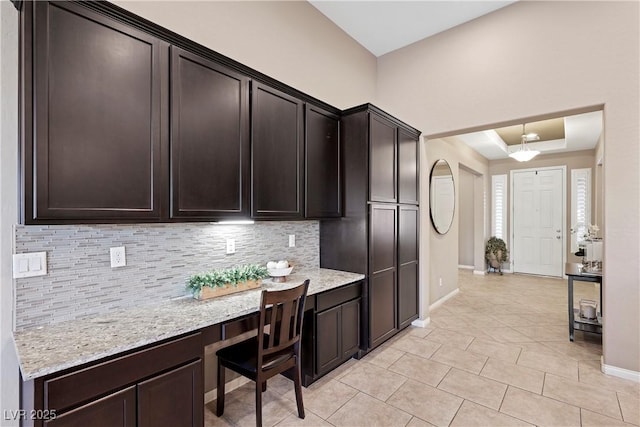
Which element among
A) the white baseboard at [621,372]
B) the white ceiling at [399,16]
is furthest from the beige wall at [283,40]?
the white baseboard at [621,372]

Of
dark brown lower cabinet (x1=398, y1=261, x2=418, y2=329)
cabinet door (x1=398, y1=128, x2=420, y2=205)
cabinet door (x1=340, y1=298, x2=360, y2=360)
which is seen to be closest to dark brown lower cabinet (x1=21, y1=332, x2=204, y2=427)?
cabinet door (x1=340, y1=298, x2=360, y2=360)

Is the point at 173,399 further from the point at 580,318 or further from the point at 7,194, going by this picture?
the point at 580,318

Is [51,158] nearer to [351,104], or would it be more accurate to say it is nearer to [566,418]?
[351,104]

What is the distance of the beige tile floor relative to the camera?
2.14 meters

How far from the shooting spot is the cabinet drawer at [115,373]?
1.23 m

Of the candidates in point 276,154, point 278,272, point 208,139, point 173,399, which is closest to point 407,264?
point 278,272

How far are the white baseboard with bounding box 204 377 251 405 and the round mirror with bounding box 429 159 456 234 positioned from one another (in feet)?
10.6

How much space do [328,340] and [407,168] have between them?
2151 mm

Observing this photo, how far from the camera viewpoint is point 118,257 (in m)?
1.85

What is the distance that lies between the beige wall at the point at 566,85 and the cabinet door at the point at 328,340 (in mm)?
2396

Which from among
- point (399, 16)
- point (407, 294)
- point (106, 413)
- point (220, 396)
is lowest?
point (220, 396)

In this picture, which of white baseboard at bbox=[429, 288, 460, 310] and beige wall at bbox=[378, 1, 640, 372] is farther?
white baseboard at bbox=[429, 288, 460, 310]

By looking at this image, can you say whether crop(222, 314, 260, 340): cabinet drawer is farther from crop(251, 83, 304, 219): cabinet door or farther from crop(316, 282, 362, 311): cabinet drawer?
crop(251, 83, 304, 219): cabinet door

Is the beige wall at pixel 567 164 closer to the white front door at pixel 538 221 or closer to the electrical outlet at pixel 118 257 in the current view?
the white front door at pixel 538 221
